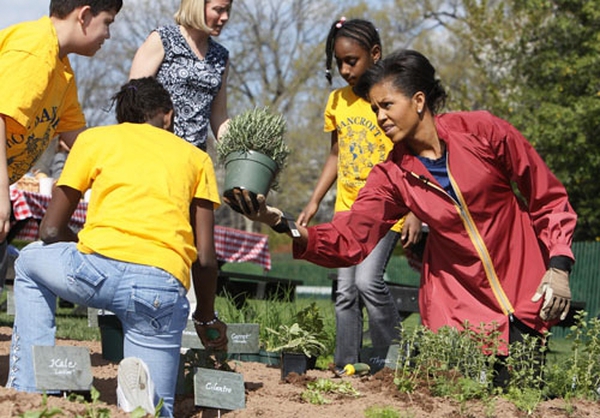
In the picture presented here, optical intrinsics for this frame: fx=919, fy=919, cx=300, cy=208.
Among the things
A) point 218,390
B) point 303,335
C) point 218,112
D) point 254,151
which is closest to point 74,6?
point 254,151

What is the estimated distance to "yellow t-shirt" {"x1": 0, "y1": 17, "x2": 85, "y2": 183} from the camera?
12.0 feet

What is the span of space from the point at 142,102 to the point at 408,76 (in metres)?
1.41

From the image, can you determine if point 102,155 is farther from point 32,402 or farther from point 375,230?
point 375,230

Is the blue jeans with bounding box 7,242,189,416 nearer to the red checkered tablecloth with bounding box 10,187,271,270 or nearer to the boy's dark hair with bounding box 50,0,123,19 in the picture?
the boy's dark hair with bounding box 50,0,123,19

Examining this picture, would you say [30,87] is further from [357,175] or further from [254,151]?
[357,175]

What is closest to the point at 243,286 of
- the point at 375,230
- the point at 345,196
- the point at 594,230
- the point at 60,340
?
the point at 60,340

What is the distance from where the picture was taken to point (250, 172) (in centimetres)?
354

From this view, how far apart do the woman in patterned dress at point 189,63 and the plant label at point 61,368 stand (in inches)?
75.9

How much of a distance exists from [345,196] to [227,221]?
1497 inches

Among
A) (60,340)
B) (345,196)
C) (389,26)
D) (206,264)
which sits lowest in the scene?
(60,340)

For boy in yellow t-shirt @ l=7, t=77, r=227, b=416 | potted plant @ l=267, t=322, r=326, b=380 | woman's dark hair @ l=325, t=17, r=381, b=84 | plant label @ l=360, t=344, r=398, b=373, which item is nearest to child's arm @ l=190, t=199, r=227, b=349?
boy in yellow t-shirt @ l=7, t=77, r=227, b=416

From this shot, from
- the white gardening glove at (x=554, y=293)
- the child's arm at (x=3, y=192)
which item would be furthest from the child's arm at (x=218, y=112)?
the white gardening glove at (x=554, y=293)

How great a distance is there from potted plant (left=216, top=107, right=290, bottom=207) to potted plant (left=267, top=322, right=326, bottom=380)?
1.39 m

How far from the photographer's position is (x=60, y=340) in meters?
6.23
